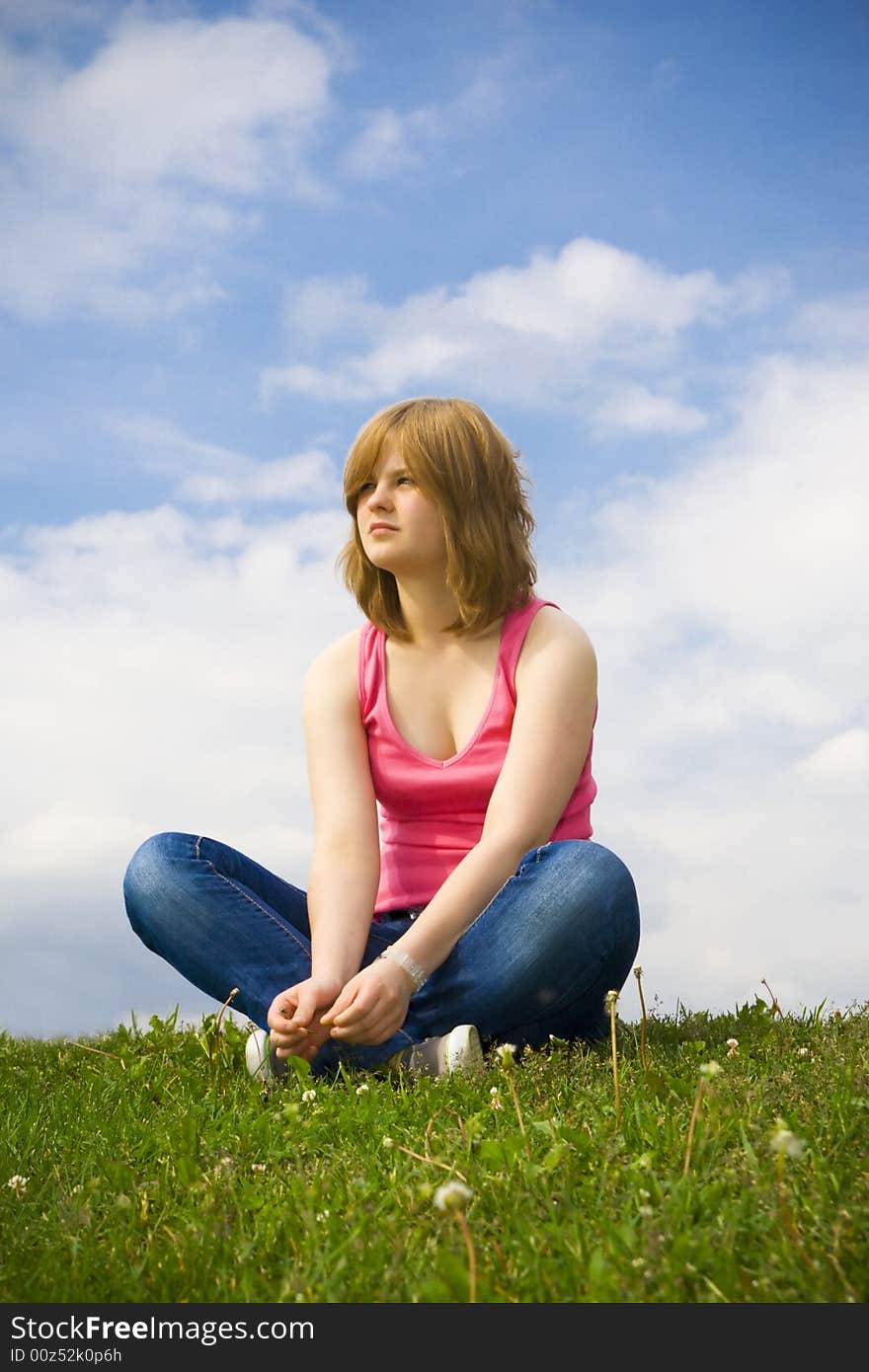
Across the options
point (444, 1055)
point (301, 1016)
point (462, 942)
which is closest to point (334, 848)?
point (462, 942)

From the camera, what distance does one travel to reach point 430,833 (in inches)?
190

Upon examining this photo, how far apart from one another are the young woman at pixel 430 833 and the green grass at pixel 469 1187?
29 cm

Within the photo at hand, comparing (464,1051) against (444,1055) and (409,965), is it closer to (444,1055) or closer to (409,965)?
(444,1055)

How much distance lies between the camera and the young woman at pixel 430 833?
14.0ft

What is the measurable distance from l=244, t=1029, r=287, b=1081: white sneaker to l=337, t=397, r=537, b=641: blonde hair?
66.7 inches

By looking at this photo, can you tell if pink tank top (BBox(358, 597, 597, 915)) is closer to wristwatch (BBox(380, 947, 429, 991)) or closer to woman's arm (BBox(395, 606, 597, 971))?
woman's arm (BBox(395, 606, 597, 971))

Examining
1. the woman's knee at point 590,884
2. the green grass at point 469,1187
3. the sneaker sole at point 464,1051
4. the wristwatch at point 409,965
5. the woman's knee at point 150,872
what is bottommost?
the green grass at point 469,1187

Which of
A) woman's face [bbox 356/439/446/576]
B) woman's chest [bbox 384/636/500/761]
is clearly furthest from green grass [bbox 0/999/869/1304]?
woman's face [bbox 356/439/446/576]

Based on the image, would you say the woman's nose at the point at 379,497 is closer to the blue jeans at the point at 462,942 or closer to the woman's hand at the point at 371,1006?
the blue jeans at the point at 462,942

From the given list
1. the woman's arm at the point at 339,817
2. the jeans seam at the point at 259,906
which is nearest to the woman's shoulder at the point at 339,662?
the woman's arm at the point at 339,817

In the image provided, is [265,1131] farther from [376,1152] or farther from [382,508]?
[382,508]

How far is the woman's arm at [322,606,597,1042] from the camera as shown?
4.11 meters

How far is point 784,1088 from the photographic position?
11.5 ft
